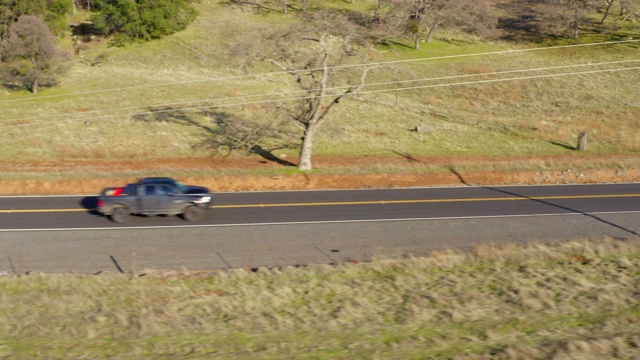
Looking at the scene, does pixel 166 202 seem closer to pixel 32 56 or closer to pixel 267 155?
pixel 267 155

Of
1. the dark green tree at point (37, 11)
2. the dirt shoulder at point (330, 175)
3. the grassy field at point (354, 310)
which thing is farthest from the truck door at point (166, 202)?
the dark green tree at point (37, 11)

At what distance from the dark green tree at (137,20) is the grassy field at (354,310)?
153 ft

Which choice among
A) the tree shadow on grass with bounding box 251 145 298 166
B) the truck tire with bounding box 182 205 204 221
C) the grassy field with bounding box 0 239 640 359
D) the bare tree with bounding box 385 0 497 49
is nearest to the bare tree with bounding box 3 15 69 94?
the tree shadow on grass with bounding box 251 145 298 166

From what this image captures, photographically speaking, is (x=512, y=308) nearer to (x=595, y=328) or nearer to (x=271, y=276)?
(x=595, y=328)

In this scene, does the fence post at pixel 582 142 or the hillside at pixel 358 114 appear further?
the fence post at pixel 582 142

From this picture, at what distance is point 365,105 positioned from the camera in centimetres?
4497

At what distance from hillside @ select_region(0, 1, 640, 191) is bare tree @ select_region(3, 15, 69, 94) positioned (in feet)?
4.02

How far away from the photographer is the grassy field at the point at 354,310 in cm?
1088

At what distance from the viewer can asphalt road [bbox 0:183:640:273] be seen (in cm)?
1797

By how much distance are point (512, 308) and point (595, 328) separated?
171 centimetres

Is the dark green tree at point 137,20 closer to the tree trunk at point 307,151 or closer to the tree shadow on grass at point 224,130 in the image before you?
the tree shadow on grass at point 224,130

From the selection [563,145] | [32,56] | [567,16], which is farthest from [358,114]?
[567,16]

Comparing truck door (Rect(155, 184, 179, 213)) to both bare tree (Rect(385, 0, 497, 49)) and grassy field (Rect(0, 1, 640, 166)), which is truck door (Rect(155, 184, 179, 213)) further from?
bare tree (Rect(385, 0, 497, 49))

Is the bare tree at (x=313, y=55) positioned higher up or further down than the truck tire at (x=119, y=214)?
higher up
